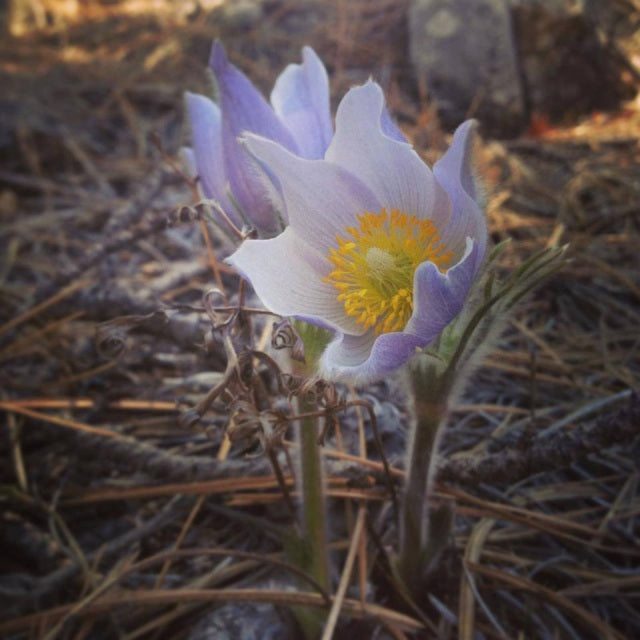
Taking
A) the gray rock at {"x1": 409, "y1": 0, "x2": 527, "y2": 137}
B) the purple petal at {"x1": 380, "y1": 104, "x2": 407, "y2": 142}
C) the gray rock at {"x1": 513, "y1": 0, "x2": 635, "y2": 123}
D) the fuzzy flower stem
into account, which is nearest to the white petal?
the purple petal at {"x1": 380, "y1": 104, "x2": 407, "y2": 142}

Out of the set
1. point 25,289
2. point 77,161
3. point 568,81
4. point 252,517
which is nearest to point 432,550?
point 252,517

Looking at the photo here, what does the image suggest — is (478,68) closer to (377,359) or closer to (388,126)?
(388,126)

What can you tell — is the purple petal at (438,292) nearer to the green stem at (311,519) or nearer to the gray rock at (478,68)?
the green stem at (311,519)

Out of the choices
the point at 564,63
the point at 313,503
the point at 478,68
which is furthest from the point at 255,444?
the point at 564,63

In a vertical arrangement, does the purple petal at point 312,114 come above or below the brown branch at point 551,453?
above

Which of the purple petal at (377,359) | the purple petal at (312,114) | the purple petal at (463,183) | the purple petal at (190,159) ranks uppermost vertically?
the purple petal at (312,114)

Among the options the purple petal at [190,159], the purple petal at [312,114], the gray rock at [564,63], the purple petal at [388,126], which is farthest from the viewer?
the gray rock at [564,63]

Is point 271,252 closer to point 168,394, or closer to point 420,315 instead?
point 420,315

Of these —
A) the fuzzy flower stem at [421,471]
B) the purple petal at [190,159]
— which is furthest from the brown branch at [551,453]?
the purple petal at [190,159]
